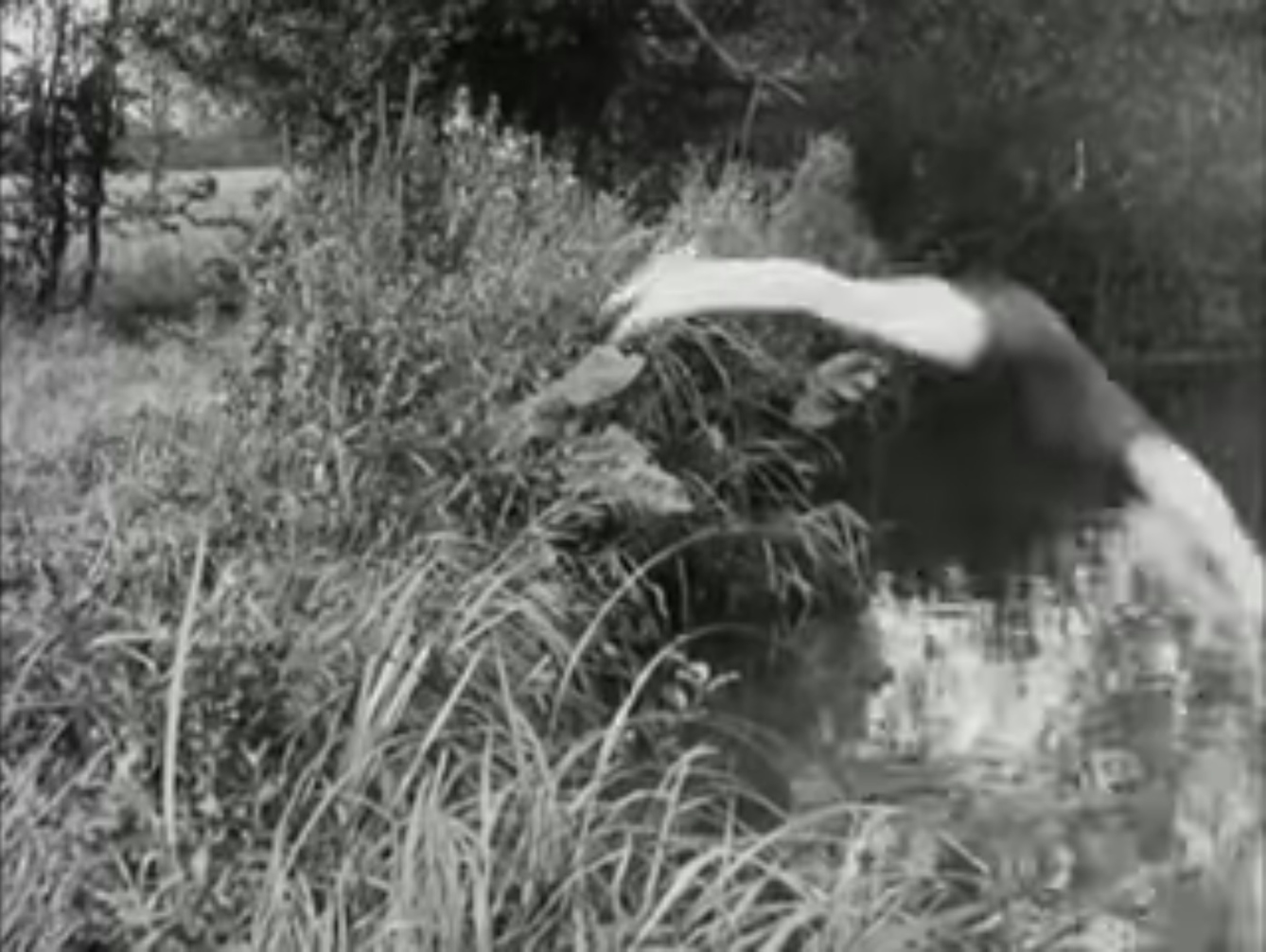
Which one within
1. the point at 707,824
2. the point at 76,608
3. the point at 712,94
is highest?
the point at 712,94

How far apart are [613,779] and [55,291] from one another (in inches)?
44.0

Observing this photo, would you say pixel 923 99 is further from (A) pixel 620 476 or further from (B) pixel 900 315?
(A) pixel 620 476

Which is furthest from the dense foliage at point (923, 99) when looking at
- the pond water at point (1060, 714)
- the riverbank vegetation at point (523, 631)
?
the pond water at point (1060, 714)

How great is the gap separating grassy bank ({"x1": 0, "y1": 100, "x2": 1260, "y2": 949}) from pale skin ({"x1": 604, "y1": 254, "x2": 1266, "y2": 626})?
0.19 ft

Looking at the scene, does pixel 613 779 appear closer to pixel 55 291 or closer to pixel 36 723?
pixel 36 723

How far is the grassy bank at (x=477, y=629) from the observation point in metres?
2.25

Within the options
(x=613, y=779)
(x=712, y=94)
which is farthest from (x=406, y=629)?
(x=712, y=94)

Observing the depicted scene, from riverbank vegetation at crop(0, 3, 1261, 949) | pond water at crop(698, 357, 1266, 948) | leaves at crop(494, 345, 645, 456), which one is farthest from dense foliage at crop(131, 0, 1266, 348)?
leaves at crop(494, 345, 645, 456)

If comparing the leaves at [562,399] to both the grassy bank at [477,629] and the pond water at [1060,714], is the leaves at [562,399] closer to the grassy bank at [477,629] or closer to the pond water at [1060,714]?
the grassy bank at [477,629]

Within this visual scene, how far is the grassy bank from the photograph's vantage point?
2248 millimetres

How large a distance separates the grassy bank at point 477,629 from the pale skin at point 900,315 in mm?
58

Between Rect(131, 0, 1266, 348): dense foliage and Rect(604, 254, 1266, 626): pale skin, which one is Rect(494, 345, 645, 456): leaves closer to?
Rect(604, 254, 1266, 626): pale skin

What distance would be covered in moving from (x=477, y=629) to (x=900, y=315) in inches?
42.3

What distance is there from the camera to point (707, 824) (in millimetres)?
2695
